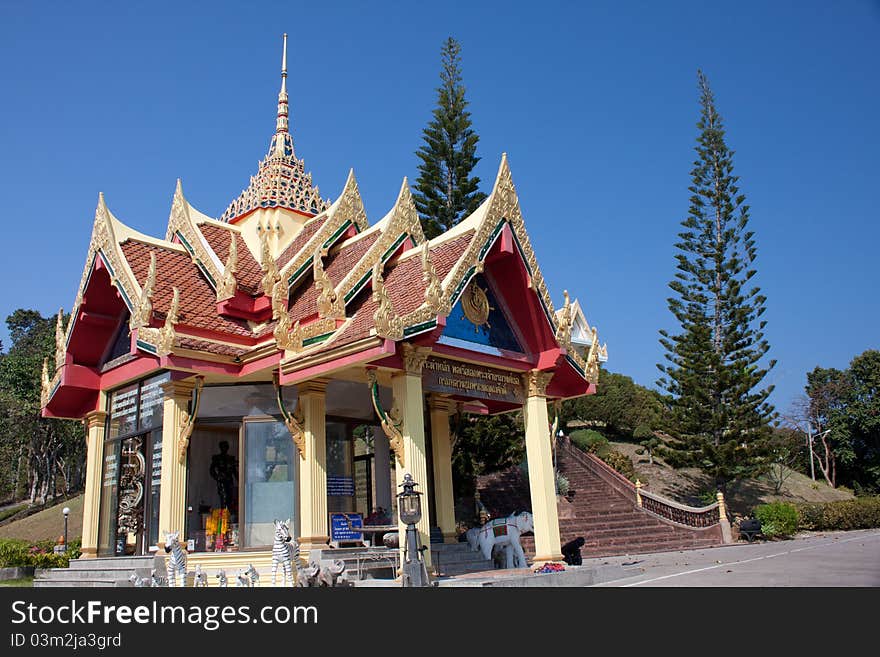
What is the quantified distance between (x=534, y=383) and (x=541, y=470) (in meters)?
1.32

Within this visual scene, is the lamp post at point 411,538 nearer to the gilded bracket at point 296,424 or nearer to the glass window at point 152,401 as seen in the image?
the gilded bracket at point 296,424

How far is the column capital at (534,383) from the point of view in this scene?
11.1 m

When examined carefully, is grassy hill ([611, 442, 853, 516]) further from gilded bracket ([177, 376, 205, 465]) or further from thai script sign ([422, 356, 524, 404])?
gilded bracket ([177, 376, 205, 465])

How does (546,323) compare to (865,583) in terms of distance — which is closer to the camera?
(865,583)

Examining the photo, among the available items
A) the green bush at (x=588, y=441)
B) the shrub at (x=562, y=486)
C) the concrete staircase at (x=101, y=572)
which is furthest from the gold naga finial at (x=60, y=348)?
Answer: the green bush at (x=588, y=441)

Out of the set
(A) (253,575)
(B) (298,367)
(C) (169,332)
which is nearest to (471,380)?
(B) (298,367)

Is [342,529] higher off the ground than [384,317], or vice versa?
[384,317]

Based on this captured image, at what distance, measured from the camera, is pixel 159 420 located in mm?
10391

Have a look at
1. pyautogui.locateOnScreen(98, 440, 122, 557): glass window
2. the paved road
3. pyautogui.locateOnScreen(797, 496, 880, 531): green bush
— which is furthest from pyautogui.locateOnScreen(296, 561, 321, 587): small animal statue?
pyautogui.locateOnScreen(797, 496, 880, 531): green bush

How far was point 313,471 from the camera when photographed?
9797 millimetres

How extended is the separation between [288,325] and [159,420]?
104 inches

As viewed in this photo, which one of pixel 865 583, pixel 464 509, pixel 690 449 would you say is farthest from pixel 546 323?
pixel 690 449

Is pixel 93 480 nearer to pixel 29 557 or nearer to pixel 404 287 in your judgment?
pixel 404 287
